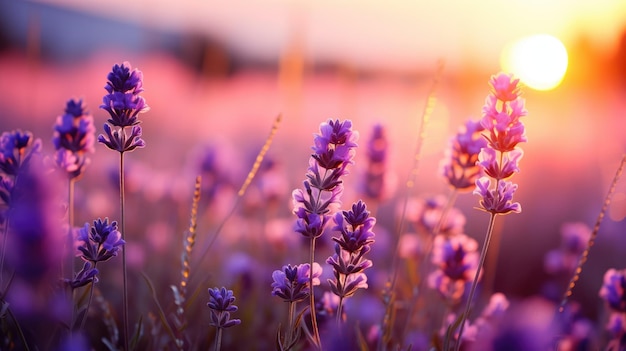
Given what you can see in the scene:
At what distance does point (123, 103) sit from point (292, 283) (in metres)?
0.59

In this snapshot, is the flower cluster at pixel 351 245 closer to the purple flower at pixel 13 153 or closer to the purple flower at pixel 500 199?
the purple flower at pixel 500 199

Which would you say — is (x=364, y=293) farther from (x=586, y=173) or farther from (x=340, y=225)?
(x=586, y=173)

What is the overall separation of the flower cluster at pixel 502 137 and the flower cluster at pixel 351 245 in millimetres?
325

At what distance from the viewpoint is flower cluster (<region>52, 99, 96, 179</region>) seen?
180cm

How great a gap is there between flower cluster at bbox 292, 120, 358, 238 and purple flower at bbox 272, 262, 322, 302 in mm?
94

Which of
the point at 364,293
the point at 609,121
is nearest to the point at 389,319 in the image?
the point at 364,293

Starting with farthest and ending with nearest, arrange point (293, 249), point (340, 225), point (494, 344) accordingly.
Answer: point (293, 249)
point (340, 225)
point (494, 344)

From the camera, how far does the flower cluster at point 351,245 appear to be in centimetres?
148

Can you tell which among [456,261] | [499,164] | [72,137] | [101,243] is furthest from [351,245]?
[72,137]

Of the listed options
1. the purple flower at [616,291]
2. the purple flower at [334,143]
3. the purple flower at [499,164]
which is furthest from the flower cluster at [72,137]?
the purple flower at [616,291]

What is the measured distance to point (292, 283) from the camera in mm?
1499

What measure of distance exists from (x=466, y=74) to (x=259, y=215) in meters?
2.25

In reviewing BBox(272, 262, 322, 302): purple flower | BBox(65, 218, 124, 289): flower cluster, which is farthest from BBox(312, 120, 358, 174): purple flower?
BBox(65, 218, 124, 289): flower cluster

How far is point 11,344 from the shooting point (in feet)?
5.69
